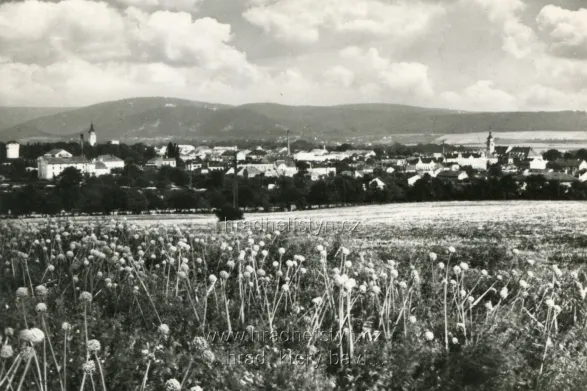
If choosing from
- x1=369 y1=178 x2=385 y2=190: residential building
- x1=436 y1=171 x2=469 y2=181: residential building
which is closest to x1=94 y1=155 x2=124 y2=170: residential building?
x1=369 y1=178 x2=385 y2=190: residential building

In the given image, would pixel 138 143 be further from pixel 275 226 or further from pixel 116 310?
pixel 116 310

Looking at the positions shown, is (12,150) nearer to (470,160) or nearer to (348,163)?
(348,163)

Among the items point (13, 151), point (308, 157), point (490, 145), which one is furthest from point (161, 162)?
point (490, 145)

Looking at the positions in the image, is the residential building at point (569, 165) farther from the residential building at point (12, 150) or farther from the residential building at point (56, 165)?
the residential building at point (12, 150)

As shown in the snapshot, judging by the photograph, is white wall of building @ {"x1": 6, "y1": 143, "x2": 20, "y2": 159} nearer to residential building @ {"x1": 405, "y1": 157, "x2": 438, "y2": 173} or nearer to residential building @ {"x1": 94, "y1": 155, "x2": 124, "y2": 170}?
residential building @ {"x1": 94, "y1": 155, "x2": 124, "y2": 170}

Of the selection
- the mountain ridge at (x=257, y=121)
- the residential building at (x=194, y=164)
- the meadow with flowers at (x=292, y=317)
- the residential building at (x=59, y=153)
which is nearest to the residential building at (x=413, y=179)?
the mountain ridge at (x=257, y=121)
